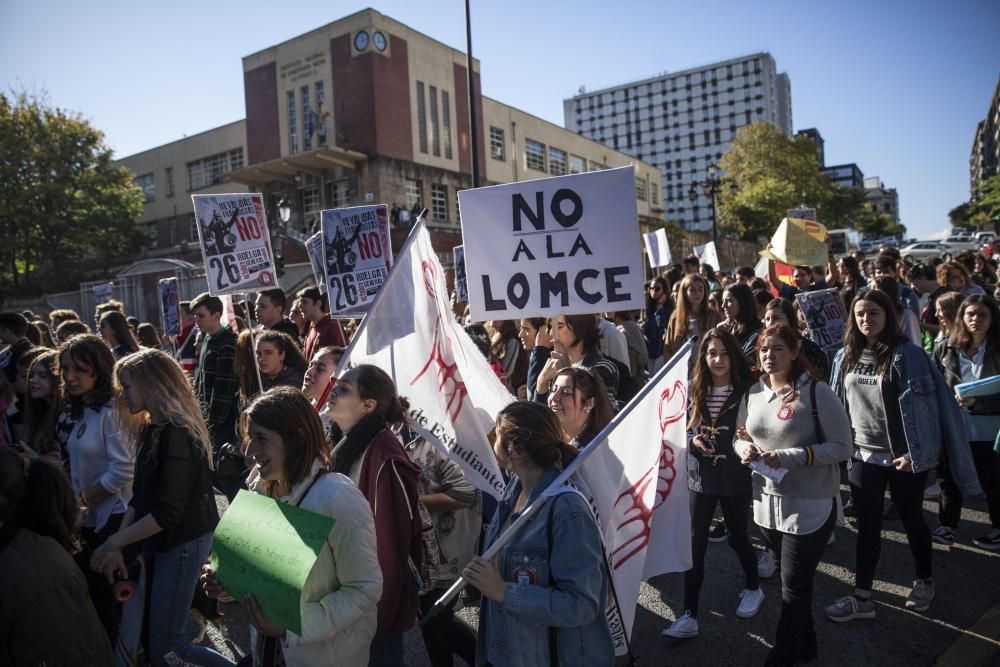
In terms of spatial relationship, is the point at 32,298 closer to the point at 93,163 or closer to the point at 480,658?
the point at 93,163

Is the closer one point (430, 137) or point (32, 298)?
point (32, 298)

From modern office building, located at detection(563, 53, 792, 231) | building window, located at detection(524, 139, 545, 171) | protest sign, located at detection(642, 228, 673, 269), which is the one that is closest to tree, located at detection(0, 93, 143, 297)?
building window, located at detection(524, 139, 545, 171)

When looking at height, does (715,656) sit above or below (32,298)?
below

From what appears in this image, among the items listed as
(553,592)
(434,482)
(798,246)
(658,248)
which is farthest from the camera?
(658,248)

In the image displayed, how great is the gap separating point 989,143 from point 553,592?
132 m

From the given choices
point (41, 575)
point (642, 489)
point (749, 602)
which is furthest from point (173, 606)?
point (749, 602)

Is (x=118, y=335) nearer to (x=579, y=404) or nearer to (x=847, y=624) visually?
(x=579, y=404)

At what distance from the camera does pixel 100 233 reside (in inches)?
1443

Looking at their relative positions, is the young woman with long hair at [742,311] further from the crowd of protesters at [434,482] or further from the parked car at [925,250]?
the parked car at [925,250]

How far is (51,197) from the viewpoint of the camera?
3475 cm

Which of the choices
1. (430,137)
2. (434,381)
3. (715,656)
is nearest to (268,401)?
(434,381)

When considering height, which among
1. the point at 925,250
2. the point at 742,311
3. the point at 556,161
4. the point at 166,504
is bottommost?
the point at 166,504

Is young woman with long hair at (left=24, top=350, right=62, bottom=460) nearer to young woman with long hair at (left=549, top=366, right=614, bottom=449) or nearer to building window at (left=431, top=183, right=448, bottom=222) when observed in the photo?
young woman with long hair at (left=549, top=366, right=614, bottom=449)

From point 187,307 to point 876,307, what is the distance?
31.4 feet
